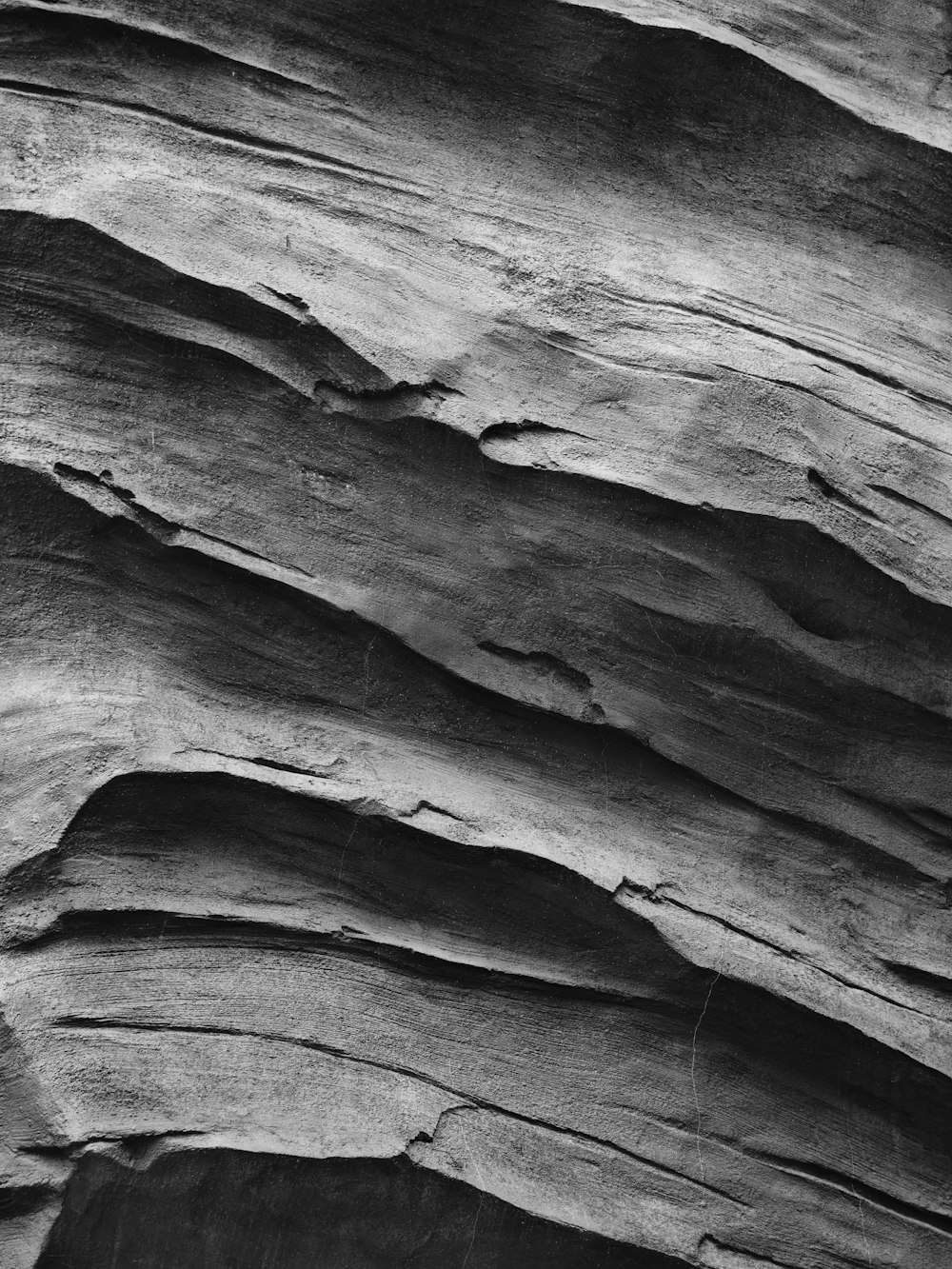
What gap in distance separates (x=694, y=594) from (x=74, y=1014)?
165 cm

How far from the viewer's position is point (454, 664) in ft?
8.21

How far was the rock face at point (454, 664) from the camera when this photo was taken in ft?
7.45

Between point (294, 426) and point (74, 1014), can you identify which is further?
point (294, 426)

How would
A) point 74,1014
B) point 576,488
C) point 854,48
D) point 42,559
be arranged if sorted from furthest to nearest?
1. point 854,48
2. point 576,488
3. point 42,559
4. point 74,1014

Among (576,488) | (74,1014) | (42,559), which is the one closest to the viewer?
(74,1014)

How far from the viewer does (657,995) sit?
8.05 ft

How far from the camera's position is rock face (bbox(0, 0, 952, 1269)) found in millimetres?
2270

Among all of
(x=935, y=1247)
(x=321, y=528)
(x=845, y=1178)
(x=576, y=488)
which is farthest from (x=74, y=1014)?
(x=935, y=1247)

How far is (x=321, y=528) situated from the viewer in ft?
8.17

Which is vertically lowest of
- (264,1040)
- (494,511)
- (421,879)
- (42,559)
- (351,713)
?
(264,1040)

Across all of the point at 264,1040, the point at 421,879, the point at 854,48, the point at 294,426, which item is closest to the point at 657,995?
the point at 421,879

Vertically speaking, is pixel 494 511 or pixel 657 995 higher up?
pixel 494 511

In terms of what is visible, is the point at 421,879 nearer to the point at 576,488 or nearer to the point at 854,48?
the point at 576,488

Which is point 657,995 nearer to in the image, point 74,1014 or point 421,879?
point 421,879
